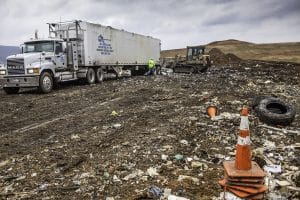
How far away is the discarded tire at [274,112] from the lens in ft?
28.1

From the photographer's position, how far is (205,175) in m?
5.61

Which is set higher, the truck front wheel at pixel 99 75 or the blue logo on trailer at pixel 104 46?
the blue logo on trailer at pixel 104 46

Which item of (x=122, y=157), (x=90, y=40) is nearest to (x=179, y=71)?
(x=90, y=40)

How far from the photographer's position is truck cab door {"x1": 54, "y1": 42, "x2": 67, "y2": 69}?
19219 millimetres

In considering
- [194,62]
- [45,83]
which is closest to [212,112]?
[45,83]

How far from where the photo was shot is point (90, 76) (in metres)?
22.4

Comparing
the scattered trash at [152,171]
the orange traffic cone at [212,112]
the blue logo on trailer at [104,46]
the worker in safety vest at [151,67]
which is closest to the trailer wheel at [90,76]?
the blue logo on trailer at [104,46]

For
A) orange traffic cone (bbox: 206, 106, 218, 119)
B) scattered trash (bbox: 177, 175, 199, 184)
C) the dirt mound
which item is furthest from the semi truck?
the dirt mound

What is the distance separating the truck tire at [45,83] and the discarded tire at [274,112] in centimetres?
1117

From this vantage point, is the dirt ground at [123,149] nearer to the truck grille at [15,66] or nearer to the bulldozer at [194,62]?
the truck grille at [15,66]

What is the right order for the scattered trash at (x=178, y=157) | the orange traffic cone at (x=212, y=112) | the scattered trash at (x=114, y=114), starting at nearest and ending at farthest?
1. the scattered trash at (x=178, y=157)
2. the orange traffic cone at (x=212, y=112)
3. the scattered trash at (x=114, y=114)

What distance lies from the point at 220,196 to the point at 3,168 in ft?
12.0

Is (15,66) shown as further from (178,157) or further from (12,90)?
(178,157)

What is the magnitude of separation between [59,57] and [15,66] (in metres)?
2.38
